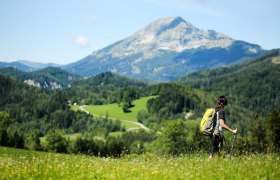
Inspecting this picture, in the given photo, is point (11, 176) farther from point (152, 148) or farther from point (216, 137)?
point (152, 148)

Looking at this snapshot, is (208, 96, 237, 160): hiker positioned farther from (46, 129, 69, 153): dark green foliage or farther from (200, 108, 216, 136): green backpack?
(46, 129, 69, 153): dark green foliage

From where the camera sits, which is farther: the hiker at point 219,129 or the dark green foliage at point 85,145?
the dark green foliage at point 85,145

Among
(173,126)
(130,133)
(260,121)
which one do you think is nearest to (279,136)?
(260,121)

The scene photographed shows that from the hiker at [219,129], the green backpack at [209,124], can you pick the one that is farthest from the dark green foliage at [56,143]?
the hiker at [219,129]

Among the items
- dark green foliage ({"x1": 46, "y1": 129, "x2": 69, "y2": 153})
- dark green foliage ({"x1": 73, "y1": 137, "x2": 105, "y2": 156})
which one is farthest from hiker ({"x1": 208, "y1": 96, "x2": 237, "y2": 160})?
dark green foliage ({"x1": 46, "y1": 129, "x2": 69, "y2": 153})

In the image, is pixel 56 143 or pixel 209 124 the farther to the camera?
pixel 56 143

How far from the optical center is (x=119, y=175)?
9781 mm

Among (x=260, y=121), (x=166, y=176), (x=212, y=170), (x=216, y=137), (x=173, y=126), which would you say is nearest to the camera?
(x=166, y=176)

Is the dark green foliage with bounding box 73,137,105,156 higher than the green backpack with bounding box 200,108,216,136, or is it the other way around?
the green backpack with bounding box 200,108,216,136

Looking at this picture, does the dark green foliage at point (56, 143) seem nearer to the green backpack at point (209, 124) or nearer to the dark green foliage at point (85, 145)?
the dark green foliage at point (85, 145)

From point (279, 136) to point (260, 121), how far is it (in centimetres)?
1769

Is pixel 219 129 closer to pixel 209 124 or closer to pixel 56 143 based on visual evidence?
pixel 209 124

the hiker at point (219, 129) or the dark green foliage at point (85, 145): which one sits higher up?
the hiker at point (219, 129)

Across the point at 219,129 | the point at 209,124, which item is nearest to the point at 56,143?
the point at 209,124
